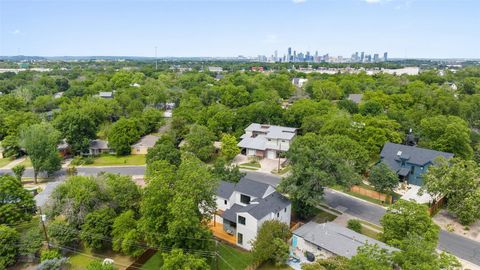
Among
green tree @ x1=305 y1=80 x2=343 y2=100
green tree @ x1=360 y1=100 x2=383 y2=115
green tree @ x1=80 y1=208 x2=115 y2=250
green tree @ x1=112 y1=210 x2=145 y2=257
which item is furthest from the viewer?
green tree @ x1=305 y1=80 x2=343 y2=100

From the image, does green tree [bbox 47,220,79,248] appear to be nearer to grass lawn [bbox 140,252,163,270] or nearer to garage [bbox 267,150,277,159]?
grass lawn [bbox 140,252,163,270]

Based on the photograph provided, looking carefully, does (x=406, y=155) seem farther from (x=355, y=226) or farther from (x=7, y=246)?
(x=7, y=246)

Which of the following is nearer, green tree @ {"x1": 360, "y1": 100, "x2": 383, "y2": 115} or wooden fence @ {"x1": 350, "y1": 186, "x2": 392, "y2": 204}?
wooden fence @ {"x1": 350, "y1": 186, "x2": 392, "y2": 204}

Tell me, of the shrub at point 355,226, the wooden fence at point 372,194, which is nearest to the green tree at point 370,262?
the shrub at point 355,226

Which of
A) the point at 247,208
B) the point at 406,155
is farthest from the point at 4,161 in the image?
the point at 406,155

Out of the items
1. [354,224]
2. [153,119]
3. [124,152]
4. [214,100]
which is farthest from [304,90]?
[354,224]

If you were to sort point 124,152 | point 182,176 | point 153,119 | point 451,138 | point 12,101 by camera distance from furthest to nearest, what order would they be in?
point 12,101 → point 153,119 → point 124,152 → point 451,138 → point 182,176

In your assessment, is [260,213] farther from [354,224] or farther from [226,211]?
[354,224]

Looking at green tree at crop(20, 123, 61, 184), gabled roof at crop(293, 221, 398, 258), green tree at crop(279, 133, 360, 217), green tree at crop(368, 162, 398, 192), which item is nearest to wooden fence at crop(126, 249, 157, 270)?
gabled roof at crop(293, 221, 398, 258)
